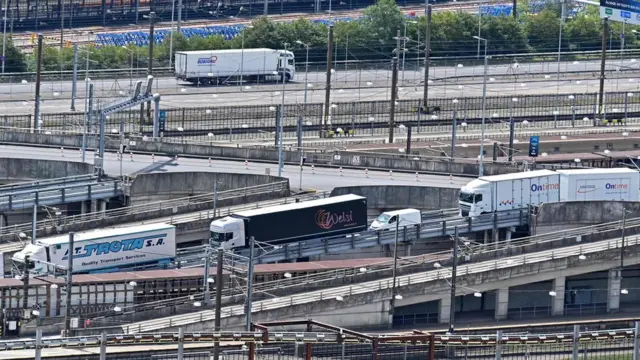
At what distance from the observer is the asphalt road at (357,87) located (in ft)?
396

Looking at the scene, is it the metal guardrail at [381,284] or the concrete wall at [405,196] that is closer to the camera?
the metal guardrail at [381,284]

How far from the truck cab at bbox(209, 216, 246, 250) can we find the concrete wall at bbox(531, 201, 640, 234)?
1346 centimetres

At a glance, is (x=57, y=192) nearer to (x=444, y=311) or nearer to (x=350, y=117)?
(x=444, y=311)

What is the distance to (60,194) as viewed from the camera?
88.9 m

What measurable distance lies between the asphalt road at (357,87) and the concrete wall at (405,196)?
2987 cm

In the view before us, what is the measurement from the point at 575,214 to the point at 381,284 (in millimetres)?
13056

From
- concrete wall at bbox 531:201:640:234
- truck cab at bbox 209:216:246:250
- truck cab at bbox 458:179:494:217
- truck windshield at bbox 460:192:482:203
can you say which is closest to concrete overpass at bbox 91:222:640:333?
concrete wall at bbox 531:201:640:234

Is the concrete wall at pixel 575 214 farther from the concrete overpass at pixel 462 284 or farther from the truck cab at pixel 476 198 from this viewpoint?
the truck cab at pixel 476 198

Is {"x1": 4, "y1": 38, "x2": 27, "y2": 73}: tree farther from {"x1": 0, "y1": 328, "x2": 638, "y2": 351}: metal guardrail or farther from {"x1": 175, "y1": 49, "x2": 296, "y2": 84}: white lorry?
{"x1": 0, "y1": 328, "x2": 638, "y2": 351}: metal guardrail

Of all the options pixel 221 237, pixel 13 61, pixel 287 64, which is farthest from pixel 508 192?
pixel 13 61

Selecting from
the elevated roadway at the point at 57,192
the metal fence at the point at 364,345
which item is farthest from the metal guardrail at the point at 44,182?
the metal fence at the point at 364,345

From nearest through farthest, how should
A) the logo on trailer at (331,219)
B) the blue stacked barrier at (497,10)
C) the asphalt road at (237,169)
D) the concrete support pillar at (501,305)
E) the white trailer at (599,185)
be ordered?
the concrete support pillar at (501,305)
the logo on trailer at (331,219)
the white trailer at (599,185)
the asphalt road at (237,169)
the blue stacked barrier at (497,10)

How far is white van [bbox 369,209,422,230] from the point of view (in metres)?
86.3

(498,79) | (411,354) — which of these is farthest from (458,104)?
(411,354)
